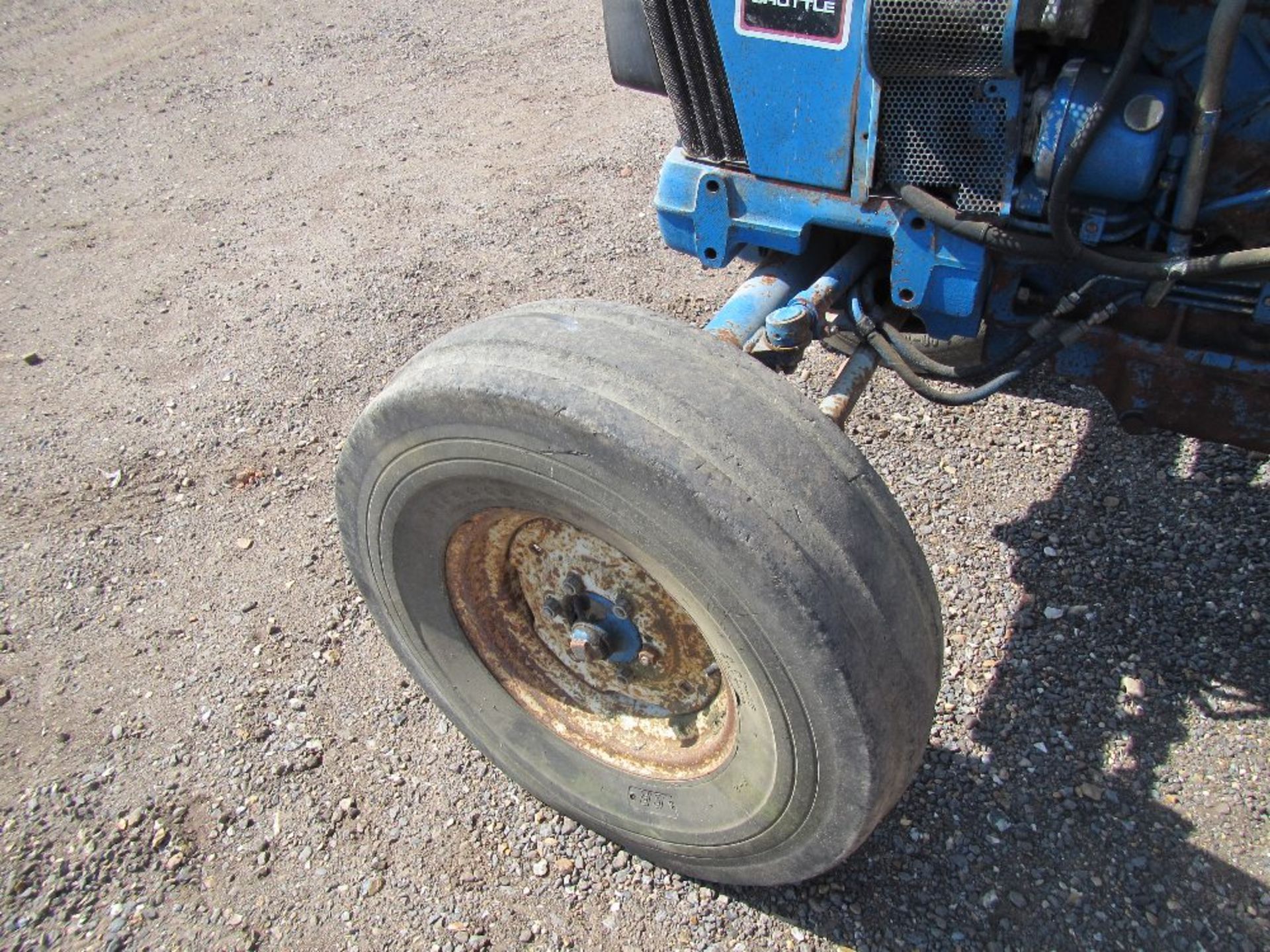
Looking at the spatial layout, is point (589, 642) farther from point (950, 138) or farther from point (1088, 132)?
point (1088, 132)

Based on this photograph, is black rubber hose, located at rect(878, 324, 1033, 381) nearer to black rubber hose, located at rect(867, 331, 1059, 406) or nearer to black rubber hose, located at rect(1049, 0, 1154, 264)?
black rubber hose, located at rect(867, 331, 1059, 406)

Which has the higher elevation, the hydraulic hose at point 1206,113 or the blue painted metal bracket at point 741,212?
the hydraulic hose at point 1206,113

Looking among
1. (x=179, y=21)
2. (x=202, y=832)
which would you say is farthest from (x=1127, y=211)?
(x=179, y=21)

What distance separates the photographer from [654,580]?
220 centimetres

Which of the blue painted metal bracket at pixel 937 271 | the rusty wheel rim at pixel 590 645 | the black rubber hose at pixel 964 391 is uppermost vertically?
the blue painted metal bracket at pixel 937 271

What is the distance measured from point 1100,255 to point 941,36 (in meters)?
0.54

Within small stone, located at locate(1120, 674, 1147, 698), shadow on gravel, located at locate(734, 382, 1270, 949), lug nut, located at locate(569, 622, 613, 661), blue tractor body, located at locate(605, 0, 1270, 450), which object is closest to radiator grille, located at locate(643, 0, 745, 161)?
blue tractor body, located at locate(605, 0, 1270, 450)

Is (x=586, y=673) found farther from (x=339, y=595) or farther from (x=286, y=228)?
(x=286, y=228)

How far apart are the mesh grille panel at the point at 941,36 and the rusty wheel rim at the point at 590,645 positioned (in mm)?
1144

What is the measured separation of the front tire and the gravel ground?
1.07 ft

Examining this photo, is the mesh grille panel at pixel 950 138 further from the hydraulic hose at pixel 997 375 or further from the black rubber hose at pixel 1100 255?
the hydraulic hose at pixel 997 375

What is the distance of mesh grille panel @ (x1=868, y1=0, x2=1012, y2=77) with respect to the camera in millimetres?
1947

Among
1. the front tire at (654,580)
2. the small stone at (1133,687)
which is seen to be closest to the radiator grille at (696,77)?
the front tire at (654,580)

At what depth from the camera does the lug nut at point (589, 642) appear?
230 centimetres
